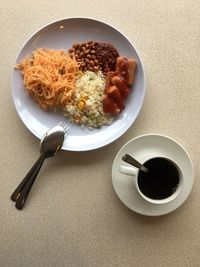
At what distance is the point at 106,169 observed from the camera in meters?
1.29

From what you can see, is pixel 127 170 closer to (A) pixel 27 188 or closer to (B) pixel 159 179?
(B) pixel 159 179

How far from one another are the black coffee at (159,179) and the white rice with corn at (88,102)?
0.21 metres

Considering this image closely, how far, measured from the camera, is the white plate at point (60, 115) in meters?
1.25

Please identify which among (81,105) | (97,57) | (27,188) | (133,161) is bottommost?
(27,188)

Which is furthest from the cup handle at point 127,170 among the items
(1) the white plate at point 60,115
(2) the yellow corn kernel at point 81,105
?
(2) the yellow corn kernel at point 81,105

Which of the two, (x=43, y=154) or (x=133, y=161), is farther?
(x=43, y=154)

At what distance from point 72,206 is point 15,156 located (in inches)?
9.5

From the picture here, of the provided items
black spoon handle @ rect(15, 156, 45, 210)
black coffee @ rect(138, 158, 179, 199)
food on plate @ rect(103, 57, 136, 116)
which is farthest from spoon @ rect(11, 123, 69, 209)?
black coffee @ rect(138, 158, 179, 199)

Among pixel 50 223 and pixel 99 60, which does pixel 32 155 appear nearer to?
pixel 50 223

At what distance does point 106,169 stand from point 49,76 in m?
0.33

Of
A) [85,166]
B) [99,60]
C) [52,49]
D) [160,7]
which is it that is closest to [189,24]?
[160,7]

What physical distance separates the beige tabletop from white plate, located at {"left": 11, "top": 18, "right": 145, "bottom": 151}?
0.14 feet

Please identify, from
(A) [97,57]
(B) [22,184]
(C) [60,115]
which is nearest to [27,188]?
(B) [22,184]

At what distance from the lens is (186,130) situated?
4.21 ft
